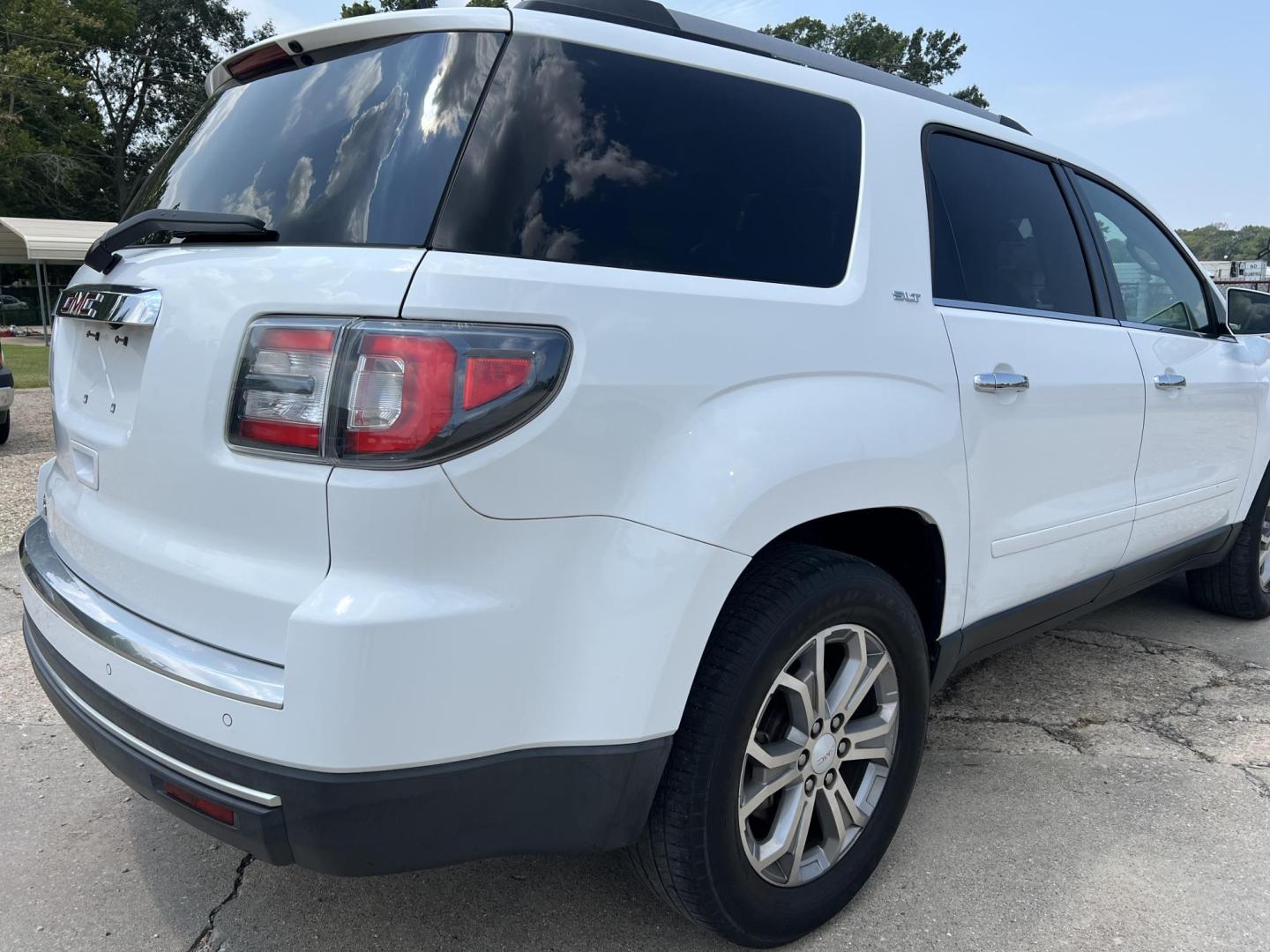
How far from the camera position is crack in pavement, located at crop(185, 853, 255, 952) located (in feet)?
6.81

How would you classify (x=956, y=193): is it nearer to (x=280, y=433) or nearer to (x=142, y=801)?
(x=280, y=433)

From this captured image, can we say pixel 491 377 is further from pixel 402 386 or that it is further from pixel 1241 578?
pixel 1241 578

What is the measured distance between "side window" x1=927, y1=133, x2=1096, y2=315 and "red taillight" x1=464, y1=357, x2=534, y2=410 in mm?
1282

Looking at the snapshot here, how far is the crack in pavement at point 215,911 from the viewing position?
6.81ft

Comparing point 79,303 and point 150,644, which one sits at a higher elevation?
point 79,303

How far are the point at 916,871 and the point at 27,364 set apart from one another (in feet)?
66.0

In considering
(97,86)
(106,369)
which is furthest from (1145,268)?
(97,86)

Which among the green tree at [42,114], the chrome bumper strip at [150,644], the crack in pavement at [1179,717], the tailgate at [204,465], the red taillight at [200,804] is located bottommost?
the crack in pavement at [1179,717]

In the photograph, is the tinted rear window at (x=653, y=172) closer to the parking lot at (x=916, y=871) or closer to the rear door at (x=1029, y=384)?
the rear door at (x=1029, y=384)

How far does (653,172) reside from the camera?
179 cm

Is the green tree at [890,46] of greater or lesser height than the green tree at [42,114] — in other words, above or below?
above

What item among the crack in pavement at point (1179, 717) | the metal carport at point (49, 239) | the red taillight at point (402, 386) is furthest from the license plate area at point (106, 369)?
the metal carport at point (49, 239)

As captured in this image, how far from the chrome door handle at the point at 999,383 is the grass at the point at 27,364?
11179 mm

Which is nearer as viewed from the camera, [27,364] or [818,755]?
[818,755]
